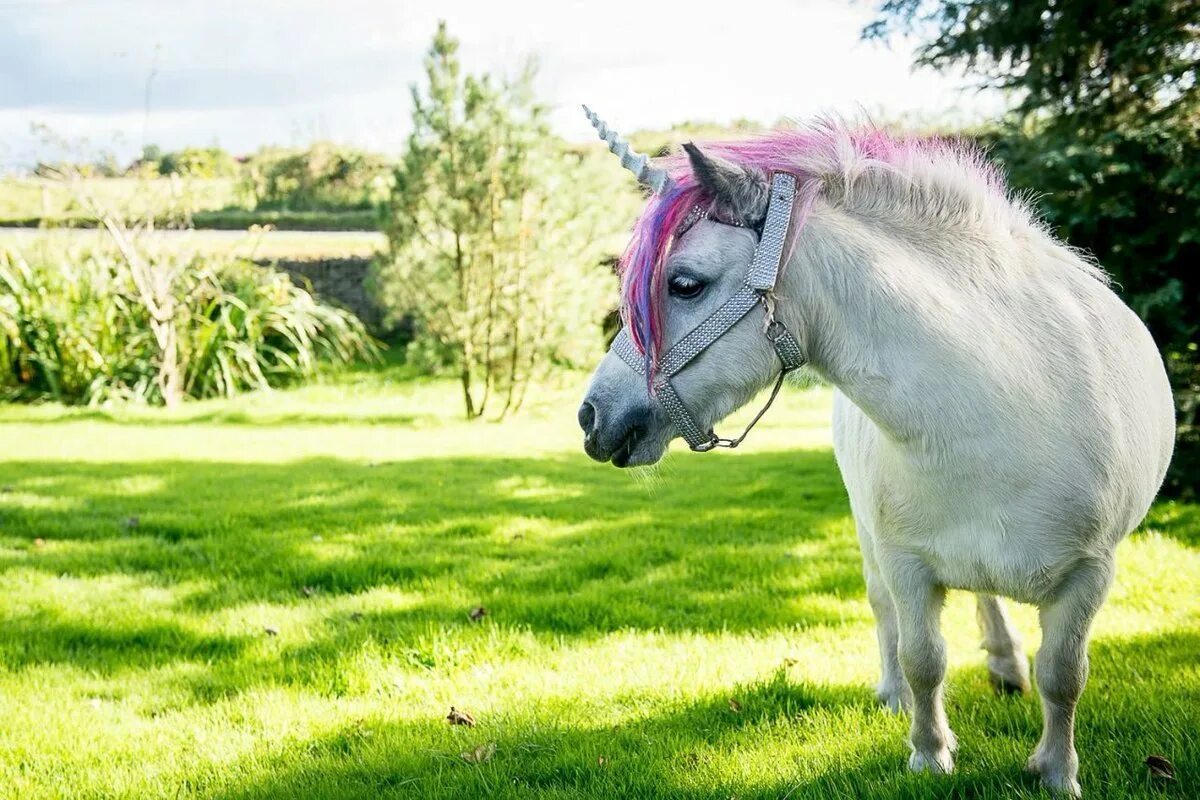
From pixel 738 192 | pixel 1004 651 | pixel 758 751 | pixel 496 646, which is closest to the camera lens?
Answer: pixel 738 192

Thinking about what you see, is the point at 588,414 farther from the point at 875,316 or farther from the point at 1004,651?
the point at 1004,651

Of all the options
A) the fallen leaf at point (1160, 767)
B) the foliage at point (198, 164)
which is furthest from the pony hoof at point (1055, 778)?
the foliage at point (198, 164)

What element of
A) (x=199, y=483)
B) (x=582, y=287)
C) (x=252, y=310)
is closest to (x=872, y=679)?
(x=199, y=483)

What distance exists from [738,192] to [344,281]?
16401mm

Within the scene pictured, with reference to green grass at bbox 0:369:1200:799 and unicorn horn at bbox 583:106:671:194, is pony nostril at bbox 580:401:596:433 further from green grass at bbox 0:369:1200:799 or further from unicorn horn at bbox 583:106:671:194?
green grass at bbox 0:369:1200:799

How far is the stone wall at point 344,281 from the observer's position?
17.8 metres

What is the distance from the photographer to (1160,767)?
2885 mm

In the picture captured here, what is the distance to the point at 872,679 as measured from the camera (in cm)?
395

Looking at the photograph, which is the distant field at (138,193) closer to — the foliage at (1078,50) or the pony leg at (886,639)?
the foliage at (1078,50)

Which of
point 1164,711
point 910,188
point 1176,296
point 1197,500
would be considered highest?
point 910,188

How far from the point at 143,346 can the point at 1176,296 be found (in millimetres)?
12619

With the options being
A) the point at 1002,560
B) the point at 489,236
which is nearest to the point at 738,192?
the point at 1002,560

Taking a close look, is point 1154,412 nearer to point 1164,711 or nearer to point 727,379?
point 1164,711

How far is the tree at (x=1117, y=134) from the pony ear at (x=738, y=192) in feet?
15.5
